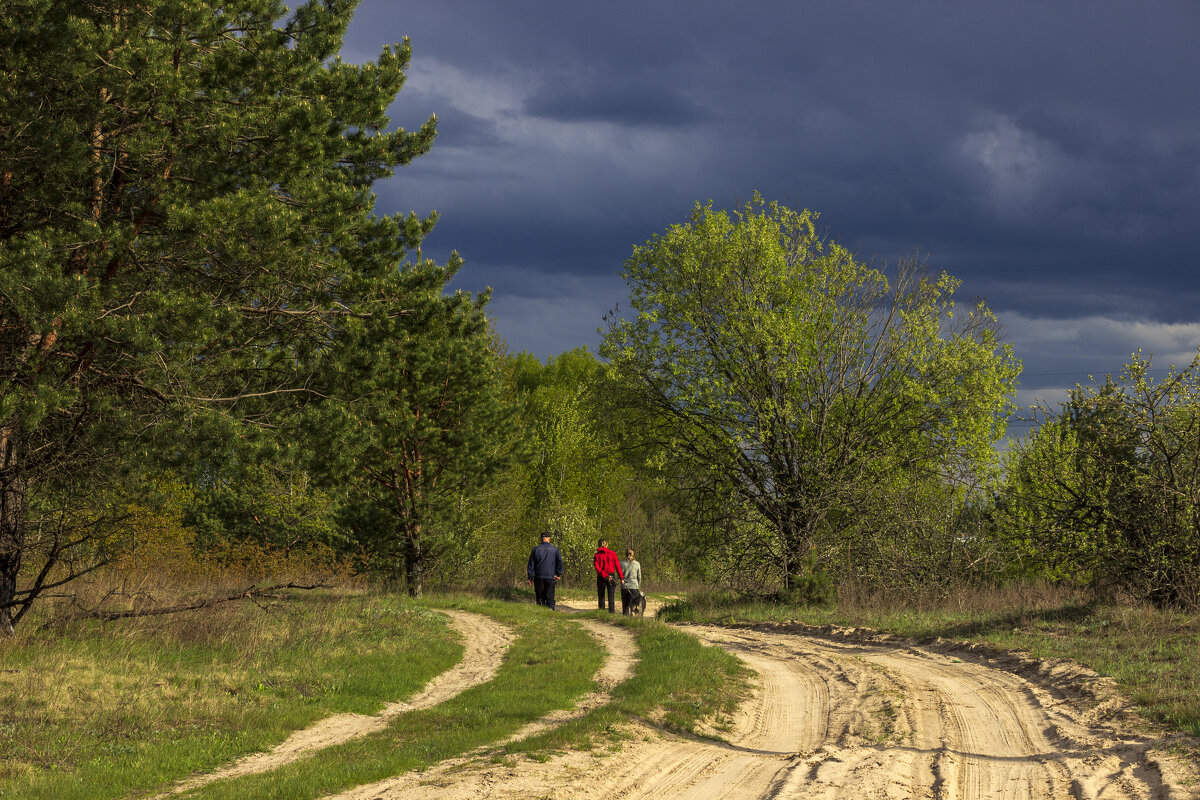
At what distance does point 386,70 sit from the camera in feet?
44.2

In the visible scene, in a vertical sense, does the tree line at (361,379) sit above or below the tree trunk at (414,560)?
above

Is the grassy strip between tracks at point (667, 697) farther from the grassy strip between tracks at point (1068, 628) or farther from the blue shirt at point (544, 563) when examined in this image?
the blue shirt at point (544, 563)

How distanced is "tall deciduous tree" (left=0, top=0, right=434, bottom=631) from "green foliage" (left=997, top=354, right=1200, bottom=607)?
1350 centimetres

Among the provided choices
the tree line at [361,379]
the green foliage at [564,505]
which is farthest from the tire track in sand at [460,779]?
the green foliage at [564,505]

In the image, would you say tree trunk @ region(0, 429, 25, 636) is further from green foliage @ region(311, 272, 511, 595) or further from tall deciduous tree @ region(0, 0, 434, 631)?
green foliage @ region(311, 272, 511, 595)

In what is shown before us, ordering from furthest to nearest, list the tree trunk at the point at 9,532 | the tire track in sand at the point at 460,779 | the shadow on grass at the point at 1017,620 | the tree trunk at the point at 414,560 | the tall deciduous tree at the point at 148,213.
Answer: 1. the tree trunk at the point at 414,560
2. the shadow on grass at the point at 1017,620
3. the tree trunk at the point at 9,532
4. the tall deciduous tree at the point at 148,213
5. the tire track in sand at the point at 460,779

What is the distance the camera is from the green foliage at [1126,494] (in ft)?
44.3

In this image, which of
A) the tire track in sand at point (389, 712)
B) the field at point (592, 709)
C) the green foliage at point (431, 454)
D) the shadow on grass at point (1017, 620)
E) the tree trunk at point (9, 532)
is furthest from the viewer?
the green foliage at point (431, 454)

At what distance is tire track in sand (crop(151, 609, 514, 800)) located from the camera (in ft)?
25.1

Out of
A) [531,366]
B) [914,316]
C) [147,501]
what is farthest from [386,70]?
[531,366]

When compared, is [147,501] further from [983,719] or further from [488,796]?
[983,719]

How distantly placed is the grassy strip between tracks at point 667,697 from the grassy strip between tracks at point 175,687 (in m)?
3.18

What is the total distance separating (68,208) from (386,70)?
5441mm

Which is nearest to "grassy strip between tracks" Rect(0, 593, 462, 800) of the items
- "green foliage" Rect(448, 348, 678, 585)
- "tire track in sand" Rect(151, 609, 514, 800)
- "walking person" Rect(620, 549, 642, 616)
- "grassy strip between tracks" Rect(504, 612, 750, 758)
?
"tire track in sand" Rect(151, 609, 514, 800)
